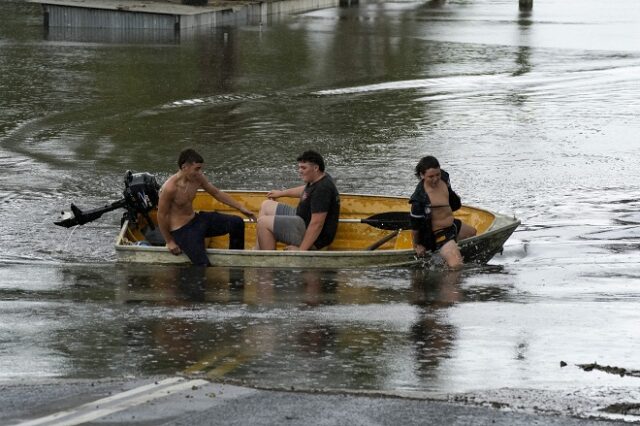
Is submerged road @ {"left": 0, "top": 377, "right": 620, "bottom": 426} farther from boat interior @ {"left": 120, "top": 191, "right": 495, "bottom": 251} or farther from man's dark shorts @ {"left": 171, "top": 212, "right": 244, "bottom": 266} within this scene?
boat interior @ {"left": 120, "top": 191, "right": 495, "bottom": 251}

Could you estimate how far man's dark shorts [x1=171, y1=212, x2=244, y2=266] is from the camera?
12.8 m

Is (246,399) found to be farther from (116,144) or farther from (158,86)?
(158,86)

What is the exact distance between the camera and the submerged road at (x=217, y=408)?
7391mm

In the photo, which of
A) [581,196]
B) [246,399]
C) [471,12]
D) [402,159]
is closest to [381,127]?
[402,159]

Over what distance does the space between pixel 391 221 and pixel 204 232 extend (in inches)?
82.3

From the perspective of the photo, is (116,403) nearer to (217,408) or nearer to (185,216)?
(217,408)

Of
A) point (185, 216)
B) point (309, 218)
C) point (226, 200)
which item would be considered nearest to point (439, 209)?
point (309, 218)

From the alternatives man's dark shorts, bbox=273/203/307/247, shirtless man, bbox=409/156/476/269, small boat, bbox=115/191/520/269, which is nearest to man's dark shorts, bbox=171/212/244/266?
small boat, bbox=115/191/520/269

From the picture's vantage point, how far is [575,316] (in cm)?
1038

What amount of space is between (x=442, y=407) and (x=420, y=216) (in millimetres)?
5146

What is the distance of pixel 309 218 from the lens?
13352 millimetres

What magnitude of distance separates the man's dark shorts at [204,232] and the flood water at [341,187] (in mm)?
229

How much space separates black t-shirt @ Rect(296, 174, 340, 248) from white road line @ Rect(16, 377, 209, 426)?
194 inches

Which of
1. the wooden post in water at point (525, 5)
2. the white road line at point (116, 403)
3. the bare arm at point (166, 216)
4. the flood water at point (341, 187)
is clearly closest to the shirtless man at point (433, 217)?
the flood water at point (341, 187)
